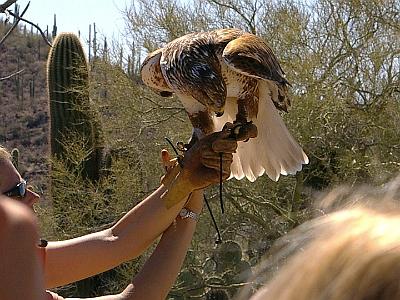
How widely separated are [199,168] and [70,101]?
243 inches

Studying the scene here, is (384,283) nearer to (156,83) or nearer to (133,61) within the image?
(156,83)

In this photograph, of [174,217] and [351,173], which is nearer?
[174,217]

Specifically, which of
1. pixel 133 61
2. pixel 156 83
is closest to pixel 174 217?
pixel 156 83

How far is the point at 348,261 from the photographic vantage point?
508 millimetres

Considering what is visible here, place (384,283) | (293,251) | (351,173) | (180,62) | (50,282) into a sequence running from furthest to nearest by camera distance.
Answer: (351,173) < (180,62) < (50,282) < (293,251) < (384,283)

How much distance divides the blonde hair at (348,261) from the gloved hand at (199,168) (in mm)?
795

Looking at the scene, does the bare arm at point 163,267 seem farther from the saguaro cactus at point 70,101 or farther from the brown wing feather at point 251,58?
the saguaro cactus at point 70,101

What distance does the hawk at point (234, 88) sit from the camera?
1645 millimetres

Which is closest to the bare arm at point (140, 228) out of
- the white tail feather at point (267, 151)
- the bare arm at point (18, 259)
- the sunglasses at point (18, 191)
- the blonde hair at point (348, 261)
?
the sunglasses at point (18, 191)

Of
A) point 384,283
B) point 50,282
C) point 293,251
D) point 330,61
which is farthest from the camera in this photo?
point 330,61

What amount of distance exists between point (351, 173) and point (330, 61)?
1.07m

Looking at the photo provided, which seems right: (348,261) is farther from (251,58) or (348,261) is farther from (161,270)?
(251,58)

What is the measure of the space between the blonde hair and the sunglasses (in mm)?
696

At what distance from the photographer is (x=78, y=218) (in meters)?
7.04
